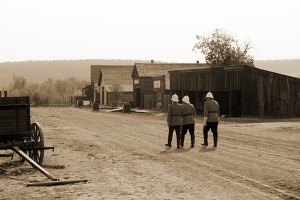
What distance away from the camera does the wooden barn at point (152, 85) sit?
45.8 metres

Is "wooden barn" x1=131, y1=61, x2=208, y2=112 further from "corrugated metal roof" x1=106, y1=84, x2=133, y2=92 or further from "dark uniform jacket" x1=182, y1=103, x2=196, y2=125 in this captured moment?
"dark uniform jacket" x1=182, y1=103, x2=196, y2=125

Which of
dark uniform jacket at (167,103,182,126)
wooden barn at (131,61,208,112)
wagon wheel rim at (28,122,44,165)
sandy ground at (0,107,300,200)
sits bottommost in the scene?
sandy ground at (0,107,300,200)

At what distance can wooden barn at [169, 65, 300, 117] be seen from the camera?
32.9 metres

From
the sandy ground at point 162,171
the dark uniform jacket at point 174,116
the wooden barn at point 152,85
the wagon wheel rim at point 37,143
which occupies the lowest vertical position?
the sandy ground at point 162,171

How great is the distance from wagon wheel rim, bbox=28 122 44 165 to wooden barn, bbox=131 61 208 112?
104 ft

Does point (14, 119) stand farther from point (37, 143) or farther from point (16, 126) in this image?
point (37, 143)

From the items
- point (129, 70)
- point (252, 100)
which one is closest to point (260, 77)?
point (252, 100)

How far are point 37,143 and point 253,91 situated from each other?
23.0 meters

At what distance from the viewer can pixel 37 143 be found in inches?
481

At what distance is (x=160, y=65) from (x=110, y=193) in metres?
47.7

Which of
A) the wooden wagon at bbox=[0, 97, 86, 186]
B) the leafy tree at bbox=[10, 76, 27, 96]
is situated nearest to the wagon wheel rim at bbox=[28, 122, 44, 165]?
the wooden wagon at bbox=[0, 97, 86, 186]

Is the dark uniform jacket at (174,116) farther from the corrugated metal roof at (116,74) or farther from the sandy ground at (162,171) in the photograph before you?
the corrugated metal roof at (116,74)

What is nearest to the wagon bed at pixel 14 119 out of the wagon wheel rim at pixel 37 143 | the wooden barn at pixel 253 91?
the wagon wheel rim at pixel 37 143

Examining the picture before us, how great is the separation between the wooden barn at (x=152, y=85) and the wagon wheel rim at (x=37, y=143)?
31794mm
